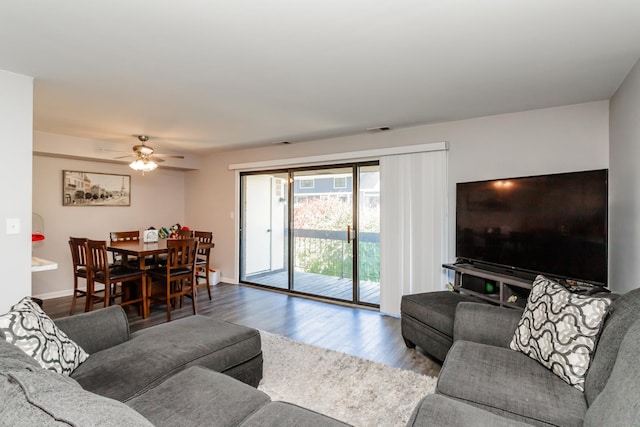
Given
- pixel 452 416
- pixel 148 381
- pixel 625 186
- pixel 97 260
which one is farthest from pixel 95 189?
pixel 625 186

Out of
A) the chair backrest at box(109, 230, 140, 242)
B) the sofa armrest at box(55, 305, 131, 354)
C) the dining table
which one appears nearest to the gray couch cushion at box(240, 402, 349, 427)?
the sofa armrest at box(55, 305, 131, 354)

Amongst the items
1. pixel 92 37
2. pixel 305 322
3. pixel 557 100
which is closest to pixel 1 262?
pixel 92 37

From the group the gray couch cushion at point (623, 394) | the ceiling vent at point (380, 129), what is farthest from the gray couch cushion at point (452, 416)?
the ceiling vent at point (380, 129)

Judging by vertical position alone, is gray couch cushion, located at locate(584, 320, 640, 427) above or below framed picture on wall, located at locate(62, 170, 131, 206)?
below

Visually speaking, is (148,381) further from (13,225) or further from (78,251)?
(78,251)

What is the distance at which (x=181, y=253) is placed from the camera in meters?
4.02

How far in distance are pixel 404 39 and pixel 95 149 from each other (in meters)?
4.78

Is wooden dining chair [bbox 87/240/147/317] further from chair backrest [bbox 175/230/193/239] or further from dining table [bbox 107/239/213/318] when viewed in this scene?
chair backrest [bbox 175/230/193/239]

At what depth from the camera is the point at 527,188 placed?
2936mm

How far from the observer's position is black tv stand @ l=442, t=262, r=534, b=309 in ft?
9.19

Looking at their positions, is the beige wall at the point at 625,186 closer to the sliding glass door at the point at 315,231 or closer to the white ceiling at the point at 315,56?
the white ceiling at the point at 315,56

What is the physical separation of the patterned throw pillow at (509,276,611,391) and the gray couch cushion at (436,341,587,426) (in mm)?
57

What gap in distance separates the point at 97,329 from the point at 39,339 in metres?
0.48

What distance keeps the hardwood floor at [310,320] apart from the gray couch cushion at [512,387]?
0.94 meters
